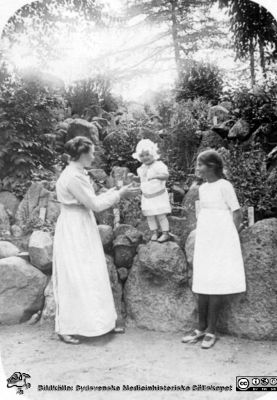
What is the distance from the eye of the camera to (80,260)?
393 centimetres

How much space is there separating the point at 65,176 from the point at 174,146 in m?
3.12

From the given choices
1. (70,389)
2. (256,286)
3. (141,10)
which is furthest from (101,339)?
(141,10)

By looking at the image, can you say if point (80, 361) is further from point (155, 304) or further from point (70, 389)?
point (155, 304)

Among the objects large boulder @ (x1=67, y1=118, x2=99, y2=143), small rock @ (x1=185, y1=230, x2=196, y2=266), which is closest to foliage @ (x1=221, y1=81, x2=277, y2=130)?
large boulder @ (x1=67, y1=118, x2=99, y2=143)

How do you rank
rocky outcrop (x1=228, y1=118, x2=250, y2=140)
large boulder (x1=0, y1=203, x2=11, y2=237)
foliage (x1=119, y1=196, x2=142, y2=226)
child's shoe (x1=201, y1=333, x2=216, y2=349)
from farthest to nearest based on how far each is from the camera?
1. rocky outcrop (x1=228, y1=118, x2=250, y2=140)
2. large boulder (x1=0, y1=203, x2=11, y2=237)
3. foliage (x1=119, y1=196, x2=142, y2=226)
4. child's shoe (x1=201, y1=333, x2=216, y2=349)

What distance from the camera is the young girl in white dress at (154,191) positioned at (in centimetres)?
425

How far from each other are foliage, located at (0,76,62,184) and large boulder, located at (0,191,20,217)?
17 cm

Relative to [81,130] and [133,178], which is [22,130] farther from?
[133,178]

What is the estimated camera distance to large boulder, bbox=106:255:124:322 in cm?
445

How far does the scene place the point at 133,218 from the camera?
17.7 feet

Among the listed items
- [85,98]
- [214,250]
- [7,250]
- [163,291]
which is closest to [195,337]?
[163,291]

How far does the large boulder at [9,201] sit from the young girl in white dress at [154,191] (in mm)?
2719

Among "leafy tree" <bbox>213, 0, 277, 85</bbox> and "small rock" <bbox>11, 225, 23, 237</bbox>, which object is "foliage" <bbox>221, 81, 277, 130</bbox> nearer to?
"leafy tree" <bbox>213, 0, 277, 85</bbox>

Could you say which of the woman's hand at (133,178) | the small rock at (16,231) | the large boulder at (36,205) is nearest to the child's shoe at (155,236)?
the woman's hand at (133,178)
